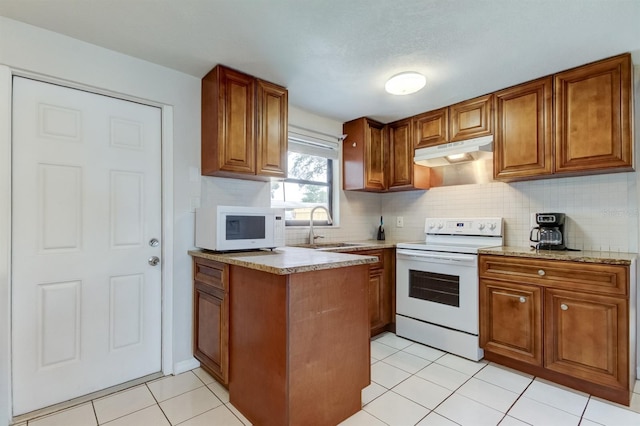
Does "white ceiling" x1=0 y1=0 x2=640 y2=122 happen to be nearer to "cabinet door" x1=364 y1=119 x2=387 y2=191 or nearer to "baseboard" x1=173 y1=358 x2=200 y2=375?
"cabinet door" x1=364 y1=119 x2=387 y2=191

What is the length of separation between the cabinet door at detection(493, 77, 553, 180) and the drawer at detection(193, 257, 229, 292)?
2.37 meters

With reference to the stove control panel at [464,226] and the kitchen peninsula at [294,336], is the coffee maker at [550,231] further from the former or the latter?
the kitchen peninsula at [294,336]

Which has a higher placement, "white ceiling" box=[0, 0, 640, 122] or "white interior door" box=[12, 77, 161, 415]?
"white ceiling" box=[0, 0, 640, 122]

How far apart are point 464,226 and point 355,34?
2.08 metres

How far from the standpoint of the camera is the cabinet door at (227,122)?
230cm

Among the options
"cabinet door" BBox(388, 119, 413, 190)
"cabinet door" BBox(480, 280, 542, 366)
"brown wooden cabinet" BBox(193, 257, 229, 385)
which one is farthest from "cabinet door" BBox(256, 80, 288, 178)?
"cabinet door" BBox(480, 280, 542, 366)

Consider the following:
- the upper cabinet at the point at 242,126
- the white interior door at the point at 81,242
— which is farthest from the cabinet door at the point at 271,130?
the white interior door at the point at 81,242

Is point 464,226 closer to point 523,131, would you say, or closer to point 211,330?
point 523,131

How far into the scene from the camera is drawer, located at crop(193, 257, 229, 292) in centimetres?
198

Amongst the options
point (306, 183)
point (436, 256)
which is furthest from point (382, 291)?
point (306, 183)

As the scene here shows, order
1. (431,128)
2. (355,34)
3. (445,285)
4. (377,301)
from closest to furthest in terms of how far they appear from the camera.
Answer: (355,34)
(445,285)
(377,301)
(431,128)

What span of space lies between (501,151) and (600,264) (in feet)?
3.69

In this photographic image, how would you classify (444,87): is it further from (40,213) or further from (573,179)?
(40,213)

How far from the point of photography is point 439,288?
2.78 meters
